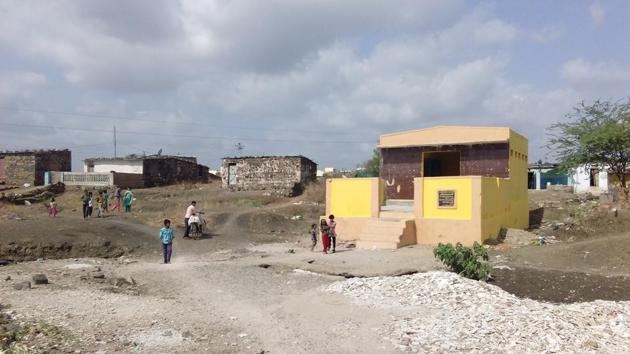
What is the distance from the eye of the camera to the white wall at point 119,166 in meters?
40.0

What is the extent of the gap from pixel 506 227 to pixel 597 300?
429 inches

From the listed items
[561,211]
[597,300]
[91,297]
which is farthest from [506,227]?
[91,297]

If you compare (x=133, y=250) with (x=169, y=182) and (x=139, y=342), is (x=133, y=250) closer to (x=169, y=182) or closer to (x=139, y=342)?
(x=139, y=342)

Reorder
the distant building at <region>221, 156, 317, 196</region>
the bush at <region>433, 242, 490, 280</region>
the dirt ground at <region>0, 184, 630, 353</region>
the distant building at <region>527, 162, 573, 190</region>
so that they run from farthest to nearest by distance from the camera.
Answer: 1. the distant building at <region>527, 162, 573, 190</region>
2. the distant building at <region>221, 156, 317, 196</region>
3. the bush at <region>433, 242, 490, 280</region>
4. the dirt ground at <region>0, 184, 630, 353</region>

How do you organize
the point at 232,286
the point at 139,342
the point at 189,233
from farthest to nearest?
1. the point at 189,233
2. the point at 232,286
3. the point at 139,342

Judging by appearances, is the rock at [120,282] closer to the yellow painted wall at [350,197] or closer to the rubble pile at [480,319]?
the rubble pile at [480,319]

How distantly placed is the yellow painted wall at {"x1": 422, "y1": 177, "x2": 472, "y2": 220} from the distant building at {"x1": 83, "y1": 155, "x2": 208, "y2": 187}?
24.9m

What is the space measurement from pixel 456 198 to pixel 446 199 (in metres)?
0.38

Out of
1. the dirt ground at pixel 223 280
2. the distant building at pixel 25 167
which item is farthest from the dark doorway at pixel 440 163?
the distant building at pixel 25 167

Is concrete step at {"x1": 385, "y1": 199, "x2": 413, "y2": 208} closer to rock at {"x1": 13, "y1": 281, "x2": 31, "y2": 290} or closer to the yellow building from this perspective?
the yellow building

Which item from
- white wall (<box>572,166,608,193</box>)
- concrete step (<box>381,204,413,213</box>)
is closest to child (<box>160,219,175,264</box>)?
concrete step (<box>381,204,413,213</box>)

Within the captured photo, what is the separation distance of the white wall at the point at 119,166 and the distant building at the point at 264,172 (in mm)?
6599

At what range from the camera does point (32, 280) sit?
11.9 metres

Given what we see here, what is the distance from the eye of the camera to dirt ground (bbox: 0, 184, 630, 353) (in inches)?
309
